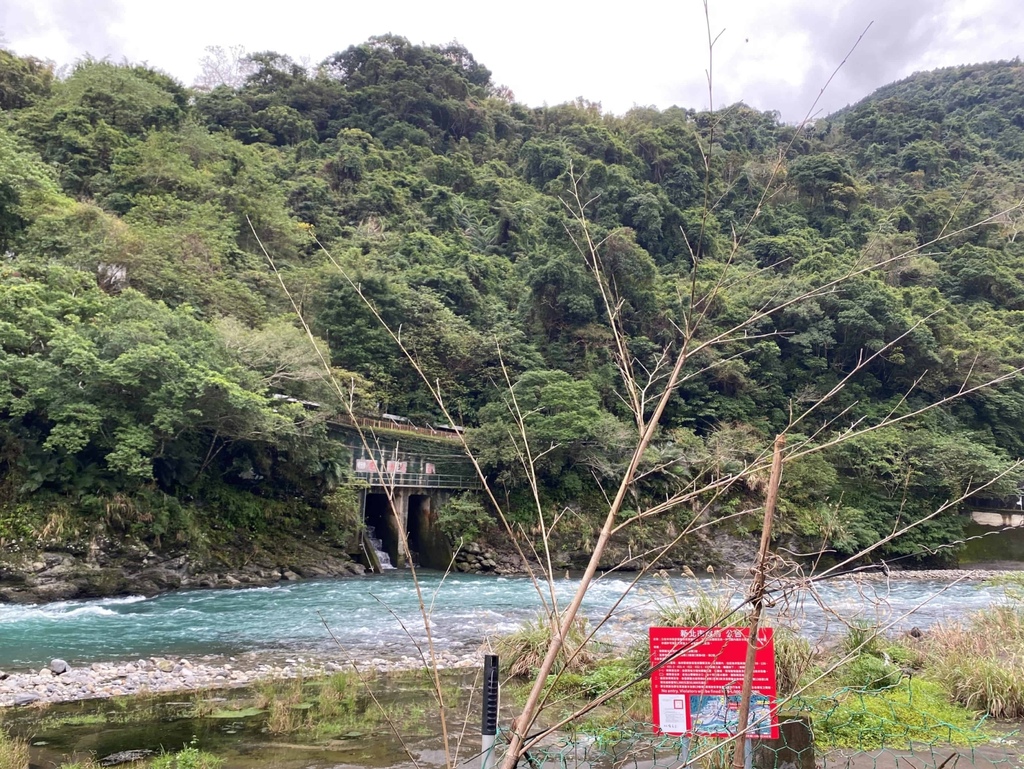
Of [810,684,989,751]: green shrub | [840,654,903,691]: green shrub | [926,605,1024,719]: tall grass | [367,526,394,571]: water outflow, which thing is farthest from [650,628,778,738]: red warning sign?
[367,526,394,571]: water outflow

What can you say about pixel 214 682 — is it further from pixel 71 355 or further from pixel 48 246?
pixel 48 246

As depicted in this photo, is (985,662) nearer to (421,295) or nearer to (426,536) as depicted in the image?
(426,536)

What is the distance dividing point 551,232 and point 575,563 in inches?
580

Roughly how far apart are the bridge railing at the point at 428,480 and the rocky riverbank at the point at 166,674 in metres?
11.1

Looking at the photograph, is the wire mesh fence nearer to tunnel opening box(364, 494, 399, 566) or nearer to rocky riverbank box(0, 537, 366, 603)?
rocky riverbank box(0, 537, 366, 603)

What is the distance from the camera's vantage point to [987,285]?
30.4 meters

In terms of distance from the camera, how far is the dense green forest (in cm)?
1325

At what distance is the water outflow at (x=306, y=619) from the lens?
8273mm

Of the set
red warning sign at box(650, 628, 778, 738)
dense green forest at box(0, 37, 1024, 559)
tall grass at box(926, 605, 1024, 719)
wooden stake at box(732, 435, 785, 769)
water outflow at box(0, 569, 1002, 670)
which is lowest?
water outflow at box(0, 569, 1002, 670)

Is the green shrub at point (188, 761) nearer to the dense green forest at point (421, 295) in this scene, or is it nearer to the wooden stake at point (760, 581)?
the dense green forest at point (421, 295)

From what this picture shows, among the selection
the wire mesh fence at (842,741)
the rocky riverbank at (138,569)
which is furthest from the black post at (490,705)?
the rocky riverbank at (138,569)

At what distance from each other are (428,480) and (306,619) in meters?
9.88

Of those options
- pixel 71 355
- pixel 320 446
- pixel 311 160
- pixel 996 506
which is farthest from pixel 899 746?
pixel 311 160

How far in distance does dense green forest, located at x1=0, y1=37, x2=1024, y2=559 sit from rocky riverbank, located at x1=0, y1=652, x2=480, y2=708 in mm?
4147
